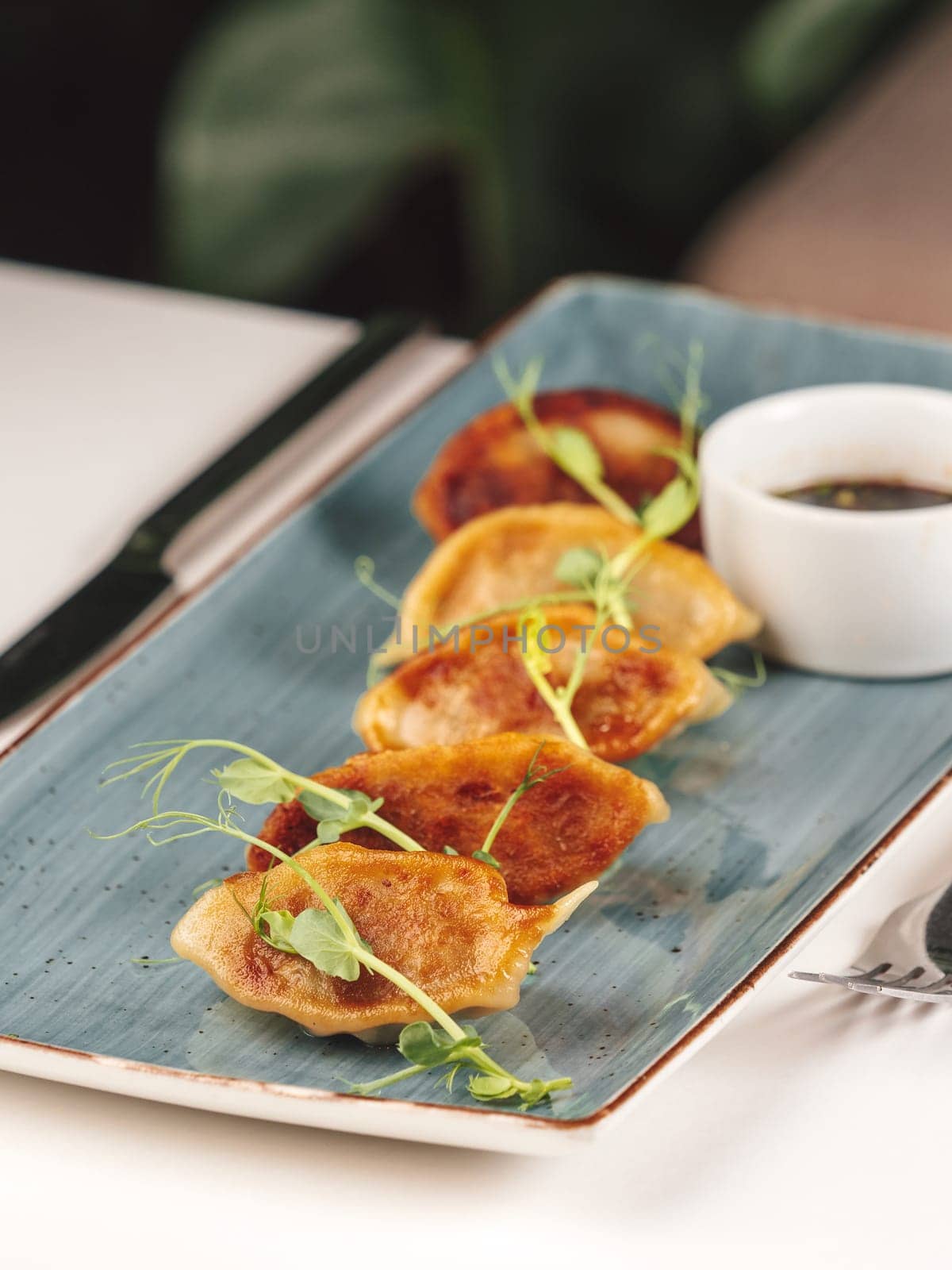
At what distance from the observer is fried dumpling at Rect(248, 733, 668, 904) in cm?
106

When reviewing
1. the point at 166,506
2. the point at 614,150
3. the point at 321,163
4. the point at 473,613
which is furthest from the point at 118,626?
the point at 614,150

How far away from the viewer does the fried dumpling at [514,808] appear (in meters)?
1.06

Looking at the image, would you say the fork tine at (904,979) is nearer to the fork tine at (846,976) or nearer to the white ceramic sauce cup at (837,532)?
the fork tine at (846,976)

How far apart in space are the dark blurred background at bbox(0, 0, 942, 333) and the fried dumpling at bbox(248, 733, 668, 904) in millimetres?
2164

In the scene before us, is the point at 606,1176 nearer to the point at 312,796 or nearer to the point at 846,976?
the point at 846,976

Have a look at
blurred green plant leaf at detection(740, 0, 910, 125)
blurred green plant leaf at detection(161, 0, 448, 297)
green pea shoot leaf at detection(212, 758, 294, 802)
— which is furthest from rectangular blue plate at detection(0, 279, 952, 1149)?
blurred green plant leaf at detection(161, 0, 448, 297)

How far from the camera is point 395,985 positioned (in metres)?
0.93

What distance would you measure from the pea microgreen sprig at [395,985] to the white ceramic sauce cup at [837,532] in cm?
57

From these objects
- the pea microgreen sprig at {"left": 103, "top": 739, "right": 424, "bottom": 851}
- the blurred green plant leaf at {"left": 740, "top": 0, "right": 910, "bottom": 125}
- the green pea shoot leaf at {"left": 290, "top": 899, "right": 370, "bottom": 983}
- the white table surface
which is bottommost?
the white table surface

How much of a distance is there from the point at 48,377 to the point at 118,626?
74cm

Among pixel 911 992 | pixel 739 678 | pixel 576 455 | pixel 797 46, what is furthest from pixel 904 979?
pixel 797 46

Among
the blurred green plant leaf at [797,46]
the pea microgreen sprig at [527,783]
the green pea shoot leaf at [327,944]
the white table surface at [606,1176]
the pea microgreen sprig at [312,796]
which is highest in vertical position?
the blurred green plant leaf at [797,46]

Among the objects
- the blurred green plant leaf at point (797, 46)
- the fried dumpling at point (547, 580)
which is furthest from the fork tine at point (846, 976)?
the blurred green plant leaf at point (797, 46)

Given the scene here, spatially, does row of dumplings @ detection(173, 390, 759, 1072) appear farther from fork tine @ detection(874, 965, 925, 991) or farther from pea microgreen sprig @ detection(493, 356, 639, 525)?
fork tine @ detection(874, 965, 925, 991)
